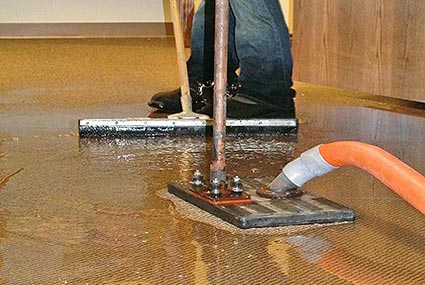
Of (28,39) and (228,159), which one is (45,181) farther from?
Result: (28,39)

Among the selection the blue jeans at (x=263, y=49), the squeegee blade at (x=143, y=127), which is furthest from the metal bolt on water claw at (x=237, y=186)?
the blue jeans at (x=263, y=49)

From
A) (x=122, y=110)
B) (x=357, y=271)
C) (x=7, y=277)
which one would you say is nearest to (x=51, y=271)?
(x=7, y=277)

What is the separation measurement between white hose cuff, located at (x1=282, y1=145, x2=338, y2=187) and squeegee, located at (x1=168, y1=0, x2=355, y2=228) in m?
0.02

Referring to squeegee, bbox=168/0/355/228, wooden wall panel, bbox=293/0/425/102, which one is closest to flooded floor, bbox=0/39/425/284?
squeegee, bbox=168/0/355/228

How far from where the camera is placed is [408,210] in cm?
132

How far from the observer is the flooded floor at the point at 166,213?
103 cm

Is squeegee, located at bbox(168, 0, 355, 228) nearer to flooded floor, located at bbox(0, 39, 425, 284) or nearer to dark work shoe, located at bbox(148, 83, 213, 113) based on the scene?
flooded floor, located at bbox(0, 39, 425, 284)

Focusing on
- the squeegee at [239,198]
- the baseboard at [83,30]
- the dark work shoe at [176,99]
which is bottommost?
the baseboard at [83,30]

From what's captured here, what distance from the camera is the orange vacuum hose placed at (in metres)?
1.05

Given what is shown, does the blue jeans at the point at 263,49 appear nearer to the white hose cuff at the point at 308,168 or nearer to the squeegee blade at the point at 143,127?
the squeegee blade at the point at 143,127

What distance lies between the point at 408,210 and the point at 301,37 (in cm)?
170

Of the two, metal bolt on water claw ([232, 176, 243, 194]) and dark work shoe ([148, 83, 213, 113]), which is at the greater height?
metal bolt on water claw ([232, 176, 243, 194])

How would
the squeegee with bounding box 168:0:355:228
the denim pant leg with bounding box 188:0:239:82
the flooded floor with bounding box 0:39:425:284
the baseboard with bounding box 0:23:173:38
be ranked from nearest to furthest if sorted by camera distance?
the flooded floor with bounding box 0:39:425:284 < the squeegee with bounding box 168:0:355:228 < the denim pant leg with bounding box 188:0:239:82 < the baseboard with bounding box 0:23:173:38

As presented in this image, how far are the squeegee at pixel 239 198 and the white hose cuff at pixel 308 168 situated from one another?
0.08 ft
